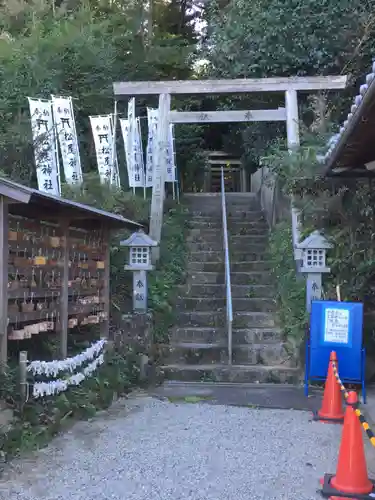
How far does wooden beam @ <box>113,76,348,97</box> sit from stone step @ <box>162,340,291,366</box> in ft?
17.8

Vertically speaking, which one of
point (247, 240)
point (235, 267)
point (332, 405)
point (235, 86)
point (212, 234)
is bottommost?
point (332, 405)

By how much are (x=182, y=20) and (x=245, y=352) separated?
15.8 metres

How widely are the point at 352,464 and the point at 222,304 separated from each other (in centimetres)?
664

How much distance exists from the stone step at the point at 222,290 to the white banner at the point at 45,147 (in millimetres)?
3321

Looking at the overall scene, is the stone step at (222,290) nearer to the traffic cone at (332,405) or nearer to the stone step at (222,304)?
the stone step at (222,304)

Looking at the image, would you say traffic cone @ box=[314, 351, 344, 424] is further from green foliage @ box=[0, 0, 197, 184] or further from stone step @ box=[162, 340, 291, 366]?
green foliage @ box=[0, 0, 197, 184]

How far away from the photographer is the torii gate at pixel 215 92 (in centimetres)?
1177

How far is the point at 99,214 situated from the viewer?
666 centimetres

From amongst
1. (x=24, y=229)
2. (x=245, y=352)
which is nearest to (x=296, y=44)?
(x=245, y=352)

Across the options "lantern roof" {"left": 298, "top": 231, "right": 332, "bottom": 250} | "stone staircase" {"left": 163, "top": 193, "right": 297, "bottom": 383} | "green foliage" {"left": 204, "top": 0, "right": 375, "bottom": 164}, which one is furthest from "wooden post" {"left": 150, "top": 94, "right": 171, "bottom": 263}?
"lantern roof" {"left": 298, "top": 231, "right": 332, "bottom": 250}

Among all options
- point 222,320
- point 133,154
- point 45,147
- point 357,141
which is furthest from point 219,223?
point 357,141

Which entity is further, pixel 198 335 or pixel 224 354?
pixel 198 335

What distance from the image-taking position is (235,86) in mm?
11859

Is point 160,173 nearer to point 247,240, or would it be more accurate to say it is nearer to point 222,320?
point 247,240
